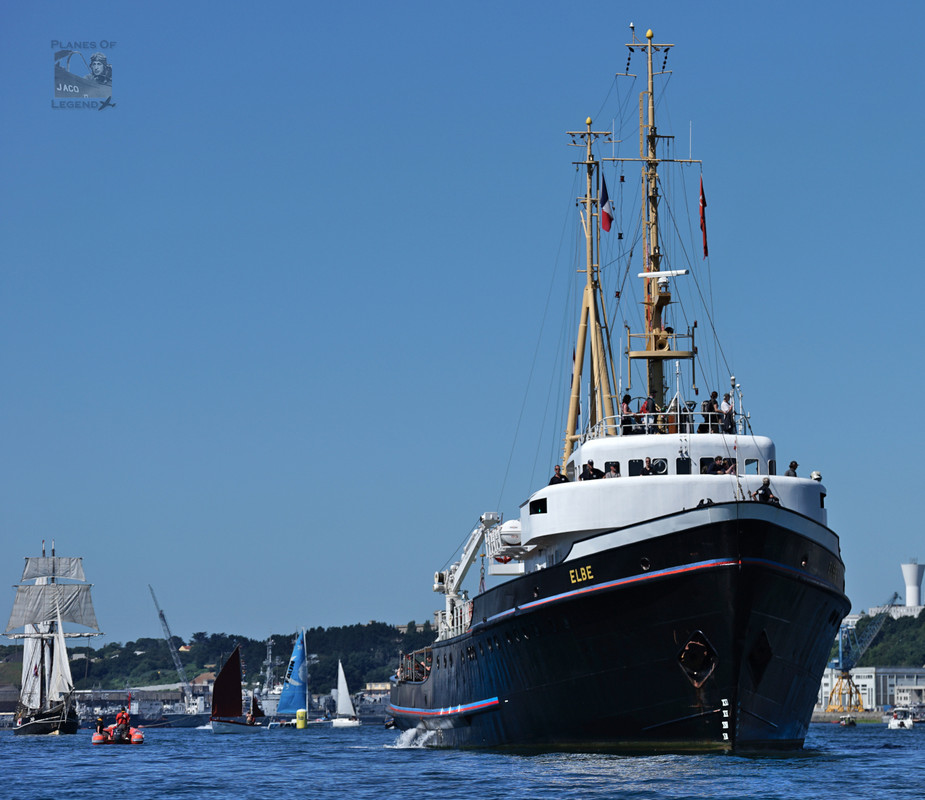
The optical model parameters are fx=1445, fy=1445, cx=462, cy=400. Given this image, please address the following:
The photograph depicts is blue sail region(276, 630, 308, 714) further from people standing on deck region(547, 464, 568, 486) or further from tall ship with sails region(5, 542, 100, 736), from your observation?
people standing on deck region(547, 464, 568, 486)

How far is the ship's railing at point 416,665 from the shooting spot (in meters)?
63.1

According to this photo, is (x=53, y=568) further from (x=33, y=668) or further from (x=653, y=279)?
(x=653, y=279)

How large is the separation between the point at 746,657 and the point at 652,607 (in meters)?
2.79

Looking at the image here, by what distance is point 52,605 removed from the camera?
165500 millimetres

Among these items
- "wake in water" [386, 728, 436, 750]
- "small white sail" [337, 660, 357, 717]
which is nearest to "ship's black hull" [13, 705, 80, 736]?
"small white sail" [337, 660, 357, 717]

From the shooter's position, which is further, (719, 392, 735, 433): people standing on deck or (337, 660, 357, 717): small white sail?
(337, 660, 357, 717): small white sail

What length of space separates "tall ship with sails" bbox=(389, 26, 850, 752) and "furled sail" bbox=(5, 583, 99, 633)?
12450 cm

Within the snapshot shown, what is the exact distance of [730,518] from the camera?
37.4 metres

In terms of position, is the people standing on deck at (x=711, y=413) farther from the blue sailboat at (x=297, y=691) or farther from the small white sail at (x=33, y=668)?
the small white sail at (x=33, y=668)

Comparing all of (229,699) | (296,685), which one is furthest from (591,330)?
(296,685)

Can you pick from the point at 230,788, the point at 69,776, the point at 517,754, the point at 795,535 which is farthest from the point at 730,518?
the point at 69,776

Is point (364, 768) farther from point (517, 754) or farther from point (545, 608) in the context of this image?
point (545, 608)

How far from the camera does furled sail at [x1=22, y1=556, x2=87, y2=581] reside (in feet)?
553

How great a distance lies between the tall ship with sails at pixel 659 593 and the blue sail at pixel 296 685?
309ft
